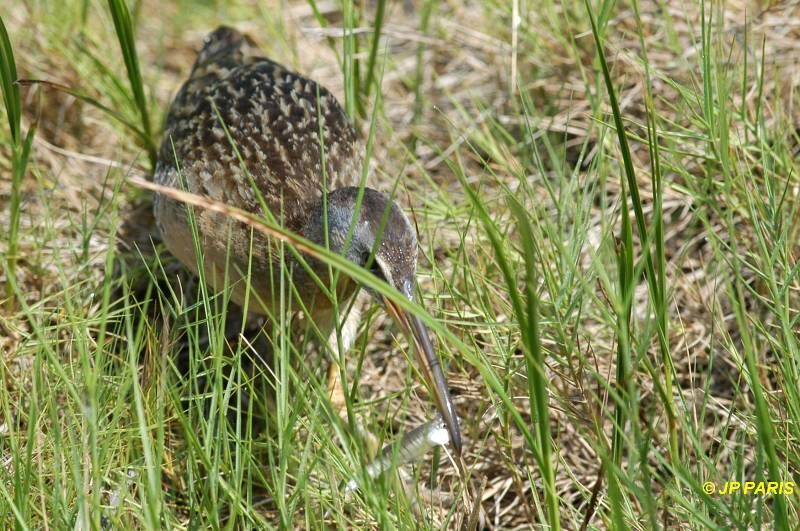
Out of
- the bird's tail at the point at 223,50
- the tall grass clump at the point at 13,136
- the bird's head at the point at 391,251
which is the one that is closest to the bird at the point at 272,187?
the bird's head at the point at 391,251

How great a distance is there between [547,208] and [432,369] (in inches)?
65.3

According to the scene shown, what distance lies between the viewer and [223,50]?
208 inches

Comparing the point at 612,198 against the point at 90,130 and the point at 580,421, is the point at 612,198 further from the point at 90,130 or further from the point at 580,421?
the point at 90,130

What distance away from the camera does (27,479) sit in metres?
2.75

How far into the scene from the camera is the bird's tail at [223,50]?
5207mm

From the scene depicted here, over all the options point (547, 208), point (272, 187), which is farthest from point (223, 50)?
point (547, 208)

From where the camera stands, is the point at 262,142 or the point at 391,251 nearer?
the point at 391,251

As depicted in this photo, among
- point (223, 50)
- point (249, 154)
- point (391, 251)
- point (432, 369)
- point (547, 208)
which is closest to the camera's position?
point (432, 369)

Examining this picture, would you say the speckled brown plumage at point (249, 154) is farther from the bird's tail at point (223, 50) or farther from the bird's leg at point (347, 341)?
the bird's leg at point (347, 341)

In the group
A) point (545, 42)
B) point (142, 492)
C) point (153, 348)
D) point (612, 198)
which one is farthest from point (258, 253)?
point (545, 42)

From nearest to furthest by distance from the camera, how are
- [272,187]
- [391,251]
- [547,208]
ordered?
[391,251] < [272,187] < [547,208]

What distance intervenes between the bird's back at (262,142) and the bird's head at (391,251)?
0.25 m

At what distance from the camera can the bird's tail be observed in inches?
205

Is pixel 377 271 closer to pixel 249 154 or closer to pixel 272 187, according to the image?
pixel 272 187
